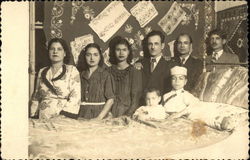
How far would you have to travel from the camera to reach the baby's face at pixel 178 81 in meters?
1.94

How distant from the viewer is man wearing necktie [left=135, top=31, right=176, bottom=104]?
6.27 feet

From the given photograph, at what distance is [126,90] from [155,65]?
182 millimetres

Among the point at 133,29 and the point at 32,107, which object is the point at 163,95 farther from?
the point at 32,107

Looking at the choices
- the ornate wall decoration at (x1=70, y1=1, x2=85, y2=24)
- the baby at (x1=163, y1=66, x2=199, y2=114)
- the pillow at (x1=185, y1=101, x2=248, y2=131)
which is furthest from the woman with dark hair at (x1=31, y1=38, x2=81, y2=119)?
the pillow at (x1=185, y1=101, x2=248, y2=131)

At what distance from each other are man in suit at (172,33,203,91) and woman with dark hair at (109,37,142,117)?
21 centimetres

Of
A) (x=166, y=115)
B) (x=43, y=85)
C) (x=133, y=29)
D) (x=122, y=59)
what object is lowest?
(x=166, y=115)

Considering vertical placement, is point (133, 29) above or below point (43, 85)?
above

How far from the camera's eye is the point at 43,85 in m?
1.83

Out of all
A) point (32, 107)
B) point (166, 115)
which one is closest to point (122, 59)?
point (166, 115)

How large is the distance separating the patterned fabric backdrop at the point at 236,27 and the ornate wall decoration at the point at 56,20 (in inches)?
29.6

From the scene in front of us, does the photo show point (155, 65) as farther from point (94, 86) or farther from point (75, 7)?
point (75, 7)

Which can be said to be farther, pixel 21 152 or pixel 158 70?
pixel 158 70

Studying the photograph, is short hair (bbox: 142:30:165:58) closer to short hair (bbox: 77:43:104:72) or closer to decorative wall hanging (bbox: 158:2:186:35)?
decorative wall hanging (bbox: 158:2:186:35)

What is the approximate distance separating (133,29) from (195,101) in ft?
1.49
